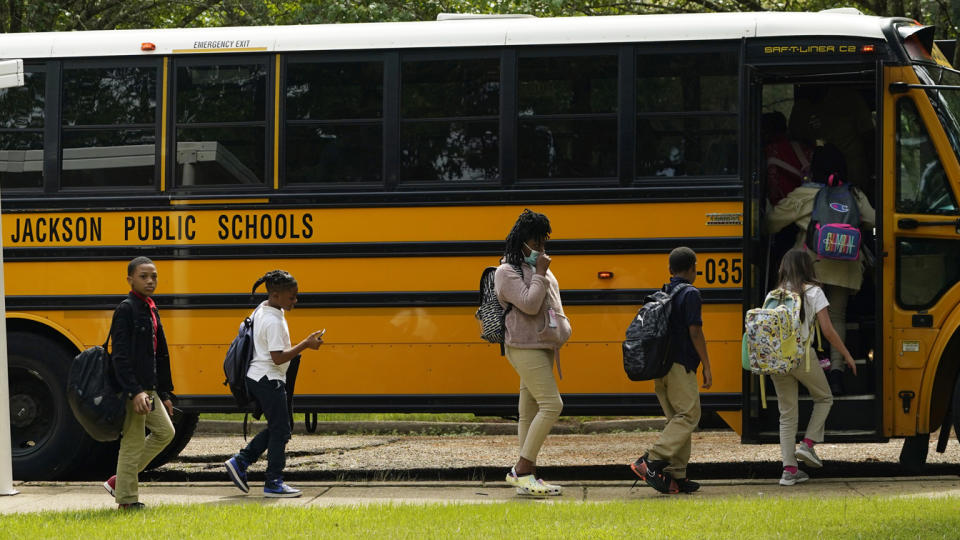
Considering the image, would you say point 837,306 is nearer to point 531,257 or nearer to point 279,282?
point 531,257

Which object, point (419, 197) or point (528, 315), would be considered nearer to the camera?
point (528, 315)

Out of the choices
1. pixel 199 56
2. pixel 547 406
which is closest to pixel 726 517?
pixel 547 406

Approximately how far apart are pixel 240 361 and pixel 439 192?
1729 mm

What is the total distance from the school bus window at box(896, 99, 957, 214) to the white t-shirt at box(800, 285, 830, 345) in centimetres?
77

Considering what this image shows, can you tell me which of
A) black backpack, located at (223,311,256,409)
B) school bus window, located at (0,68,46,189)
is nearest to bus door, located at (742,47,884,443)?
black backpack, located at (223,311,256,409)

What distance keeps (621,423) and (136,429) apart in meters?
6.47

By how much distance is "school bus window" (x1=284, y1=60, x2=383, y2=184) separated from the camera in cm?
912

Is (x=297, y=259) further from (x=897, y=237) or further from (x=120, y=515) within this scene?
(x=897, y=237)

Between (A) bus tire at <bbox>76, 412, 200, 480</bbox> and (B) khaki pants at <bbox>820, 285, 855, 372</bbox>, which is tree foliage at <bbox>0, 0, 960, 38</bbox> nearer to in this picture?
(B) khaki pants at <bbox>820, 285, 855, 372</bbox>

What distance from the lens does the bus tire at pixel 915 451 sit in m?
8.88

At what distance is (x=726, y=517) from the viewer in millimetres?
7105

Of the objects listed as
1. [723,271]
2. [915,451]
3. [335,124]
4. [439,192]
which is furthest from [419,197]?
[915,451]

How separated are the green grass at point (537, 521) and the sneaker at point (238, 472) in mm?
699

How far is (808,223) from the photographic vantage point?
901cm
